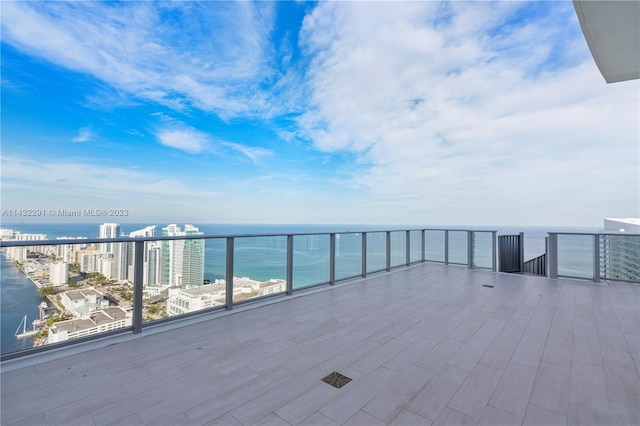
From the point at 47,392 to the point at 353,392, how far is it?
1.93m

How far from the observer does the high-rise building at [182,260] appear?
277 cm

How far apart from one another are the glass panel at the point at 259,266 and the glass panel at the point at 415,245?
13.8 feet

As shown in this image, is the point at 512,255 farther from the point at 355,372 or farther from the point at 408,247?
the point at 355,372

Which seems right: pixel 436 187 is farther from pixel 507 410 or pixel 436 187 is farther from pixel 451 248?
pixel 507 410

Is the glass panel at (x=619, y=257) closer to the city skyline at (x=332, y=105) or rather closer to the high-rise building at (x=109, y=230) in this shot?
the city skyline at (x=332, y=105)

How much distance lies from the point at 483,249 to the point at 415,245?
5.39 feet

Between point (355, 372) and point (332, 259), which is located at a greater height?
point (332, 259)

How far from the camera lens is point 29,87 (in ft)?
30.9

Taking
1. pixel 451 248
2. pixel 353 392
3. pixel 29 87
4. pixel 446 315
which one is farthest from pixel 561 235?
pixel 29 87

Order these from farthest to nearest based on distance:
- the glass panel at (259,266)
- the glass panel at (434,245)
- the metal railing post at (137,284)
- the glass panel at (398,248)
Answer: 1. the glass panel at (434,245)
2. the glass panel at (398,248)
3. the glass panel at (259,266)
4. the metal railing post at (137,284)

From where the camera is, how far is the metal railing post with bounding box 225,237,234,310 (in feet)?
10.8

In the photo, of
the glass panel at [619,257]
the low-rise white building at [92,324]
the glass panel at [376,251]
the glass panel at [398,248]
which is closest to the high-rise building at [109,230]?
the low-rise white building at [92,324]

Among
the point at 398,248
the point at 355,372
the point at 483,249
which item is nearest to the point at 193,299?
the point at 355,372

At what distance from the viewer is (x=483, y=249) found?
21.6 ft
